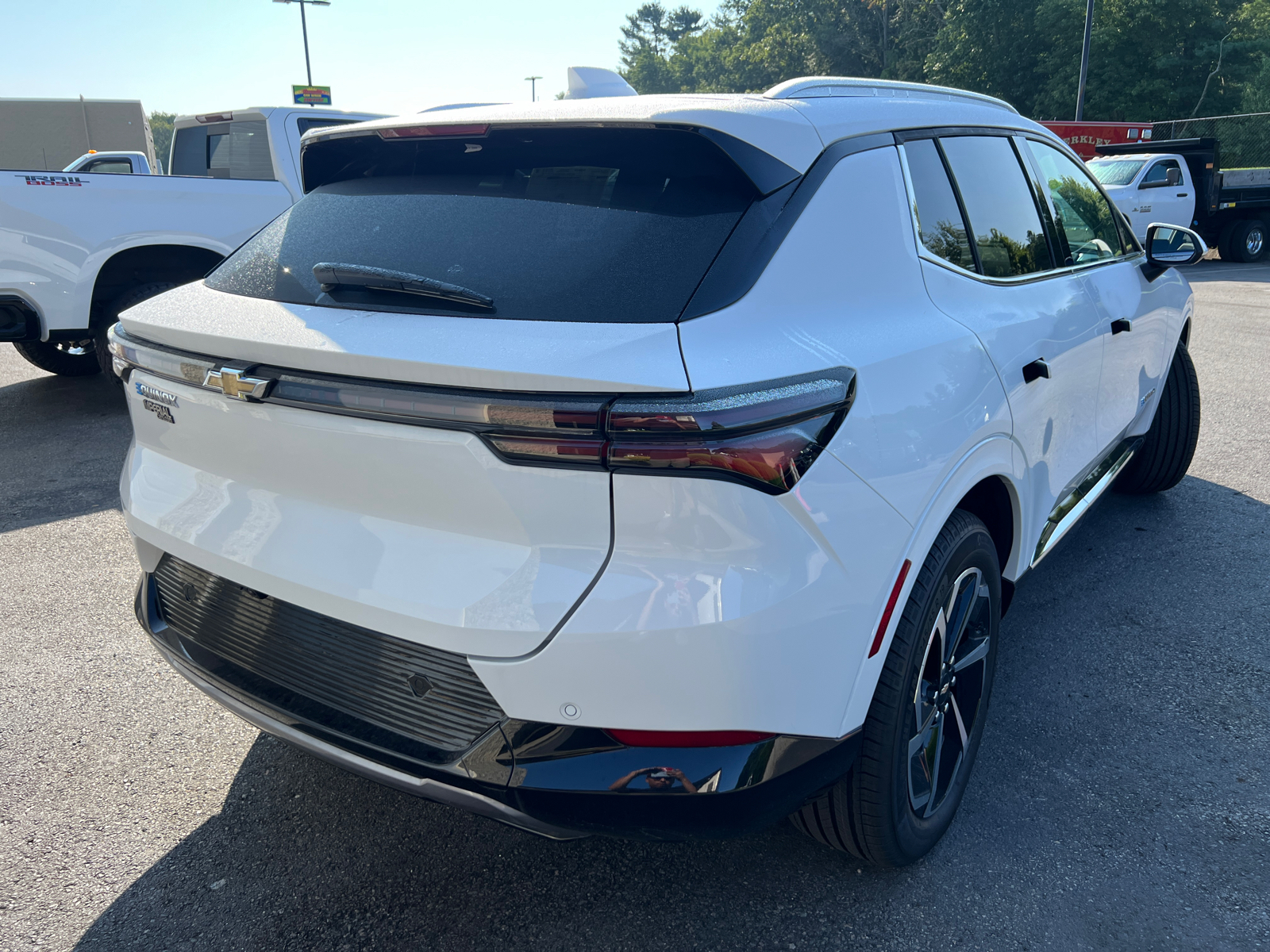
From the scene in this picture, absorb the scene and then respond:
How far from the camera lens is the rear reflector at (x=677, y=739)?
167 cm

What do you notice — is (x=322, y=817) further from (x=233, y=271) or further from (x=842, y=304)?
(x=842, y=304)

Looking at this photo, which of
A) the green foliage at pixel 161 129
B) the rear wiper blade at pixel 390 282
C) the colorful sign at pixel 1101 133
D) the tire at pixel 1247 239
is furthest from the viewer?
the green foliage at pixel 161 129

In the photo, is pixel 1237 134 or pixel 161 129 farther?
pixel 161 129

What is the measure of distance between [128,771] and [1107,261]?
374 centimetres

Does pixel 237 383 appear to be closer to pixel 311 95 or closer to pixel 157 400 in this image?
pixel 157 400

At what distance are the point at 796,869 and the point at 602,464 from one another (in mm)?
1311

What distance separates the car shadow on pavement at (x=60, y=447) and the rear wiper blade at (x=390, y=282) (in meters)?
3.61

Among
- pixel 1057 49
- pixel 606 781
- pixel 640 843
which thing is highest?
pixel 1057 49

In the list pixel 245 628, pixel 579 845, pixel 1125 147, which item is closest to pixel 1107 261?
pixel 579 845

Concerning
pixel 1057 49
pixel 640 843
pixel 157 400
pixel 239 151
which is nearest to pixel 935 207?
pixel 640 843

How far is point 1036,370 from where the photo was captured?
8.45 ft

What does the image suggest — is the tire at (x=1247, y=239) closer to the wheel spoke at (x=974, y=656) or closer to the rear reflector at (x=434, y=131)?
the wheel spoke at (x=974, y=656)

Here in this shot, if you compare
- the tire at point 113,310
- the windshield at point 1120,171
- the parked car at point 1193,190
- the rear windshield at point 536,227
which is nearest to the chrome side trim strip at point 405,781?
the rear windshield at point 536,227

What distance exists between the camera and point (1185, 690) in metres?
3.09
